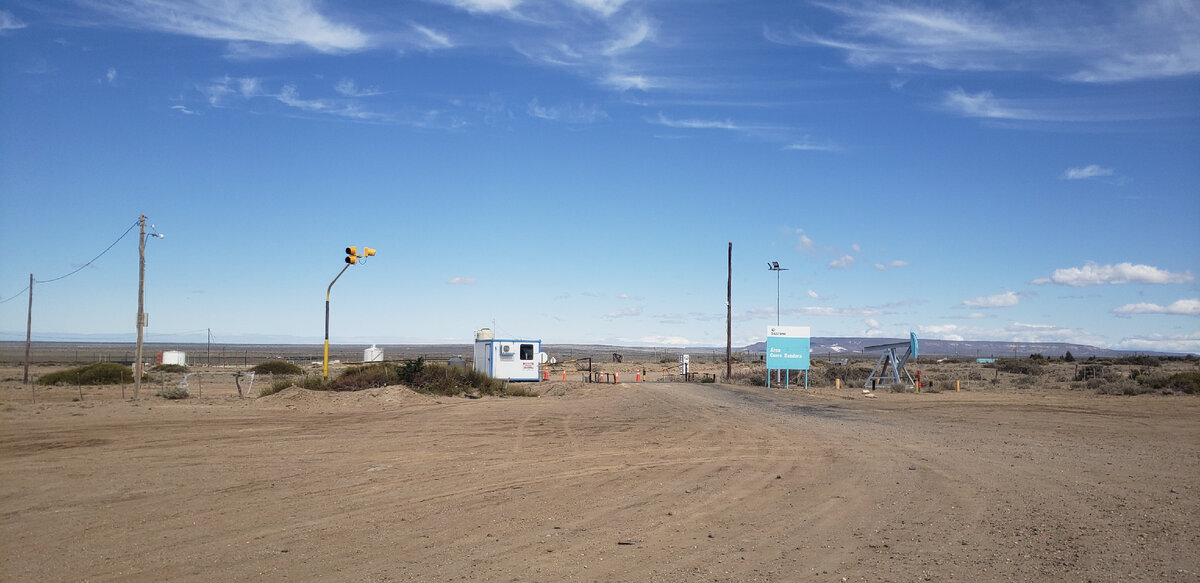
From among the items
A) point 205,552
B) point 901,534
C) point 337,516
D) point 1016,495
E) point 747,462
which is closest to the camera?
point 205,552

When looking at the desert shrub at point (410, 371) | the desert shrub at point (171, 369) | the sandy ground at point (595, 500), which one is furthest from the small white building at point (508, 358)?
the desert shrub at point (171, 369)

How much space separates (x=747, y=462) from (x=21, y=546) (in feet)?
32.9

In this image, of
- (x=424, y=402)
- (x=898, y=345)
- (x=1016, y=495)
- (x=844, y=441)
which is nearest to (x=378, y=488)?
(x=1016, y=495)

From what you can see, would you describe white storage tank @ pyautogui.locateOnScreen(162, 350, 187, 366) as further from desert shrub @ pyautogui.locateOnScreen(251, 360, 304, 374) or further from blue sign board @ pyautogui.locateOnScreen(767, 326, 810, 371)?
blue sign board @ pyautogui.locateOnScreen(767, 326, 810, 371)

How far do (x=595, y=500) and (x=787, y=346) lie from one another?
2899 centimetres

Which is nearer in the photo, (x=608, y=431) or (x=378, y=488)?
(x=378, y=488)

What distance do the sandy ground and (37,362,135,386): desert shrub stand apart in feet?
68.4

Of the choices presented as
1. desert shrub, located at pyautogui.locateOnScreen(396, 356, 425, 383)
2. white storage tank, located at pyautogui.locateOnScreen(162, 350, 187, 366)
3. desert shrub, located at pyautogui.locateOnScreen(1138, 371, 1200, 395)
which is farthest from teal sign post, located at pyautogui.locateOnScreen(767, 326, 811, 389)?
white storage tank, located at pyautogui.locateOnScreen(162, 350, 187, 366)

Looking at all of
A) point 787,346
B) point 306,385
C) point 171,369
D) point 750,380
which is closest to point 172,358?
point 171,369

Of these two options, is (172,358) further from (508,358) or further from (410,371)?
(410,371)

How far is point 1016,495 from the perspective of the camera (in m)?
11.0

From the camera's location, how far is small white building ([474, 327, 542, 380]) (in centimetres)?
4141

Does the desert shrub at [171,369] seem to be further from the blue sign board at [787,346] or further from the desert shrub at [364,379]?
the blue sign board at [787,346]

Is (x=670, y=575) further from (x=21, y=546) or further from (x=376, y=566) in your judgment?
(x=21, y=546)
